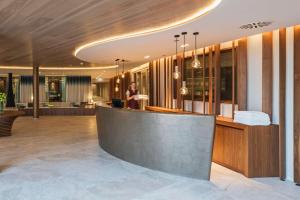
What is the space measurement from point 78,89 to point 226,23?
15.0 metres

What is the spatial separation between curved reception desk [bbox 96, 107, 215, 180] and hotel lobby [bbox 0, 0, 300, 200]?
0.02 m

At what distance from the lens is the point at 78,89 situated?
18.2 metres

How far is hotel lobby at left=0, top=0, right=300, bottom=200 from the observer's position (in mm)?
3926

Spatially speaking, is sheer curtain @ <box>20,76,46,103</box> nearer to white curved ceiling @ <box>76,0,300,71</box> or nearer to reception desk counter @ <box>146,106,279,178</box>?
white curved ceiling @ <box>76,0,300,71</box>

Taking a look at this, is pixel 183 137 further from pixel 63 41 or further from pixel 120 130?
pixel 63 41

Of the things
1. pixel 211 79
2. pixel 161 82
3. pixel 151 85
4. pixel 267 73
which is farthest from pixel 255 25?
pixel 151 85

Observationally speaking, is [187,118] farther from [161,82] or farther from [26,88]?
[26,88]

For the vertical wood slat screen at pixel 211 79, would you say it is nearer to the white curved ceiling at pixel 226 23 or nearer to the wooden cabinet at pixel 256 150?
the white curved ceiling at pixel 226 23

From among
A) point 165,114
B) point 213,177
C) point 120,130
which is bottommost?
point 213,177

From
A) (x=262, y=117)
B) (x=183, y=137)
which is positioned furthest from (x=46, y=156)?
(x=262, y=117)

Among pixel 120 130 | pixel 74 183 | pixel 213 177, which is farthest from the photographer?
pixel 120 130

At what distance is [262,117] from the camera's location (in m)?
4.69

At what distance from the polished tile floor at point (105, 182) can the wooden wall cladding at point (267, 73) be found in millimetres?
1292

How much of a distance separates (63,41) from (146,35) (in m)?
2.44
